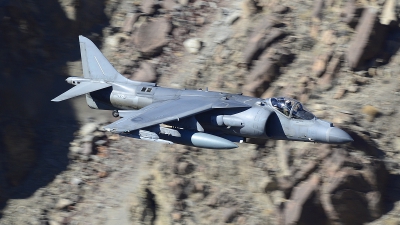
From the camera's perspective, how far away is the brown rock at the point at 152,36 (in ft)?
105

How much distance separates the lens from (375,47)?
27.8 metres

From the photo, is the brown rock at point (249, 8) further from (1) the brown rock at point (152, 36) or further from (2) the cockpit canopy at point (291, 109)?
(2) the cockpit canopy at point (291, 109)

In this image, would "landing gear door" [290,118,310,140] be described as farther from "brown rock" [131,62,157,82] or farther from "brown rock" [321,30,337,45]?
"brown rock" [131,62,157,82]

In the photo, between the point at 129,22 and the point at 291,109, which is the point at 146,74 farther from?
the point at 291,109

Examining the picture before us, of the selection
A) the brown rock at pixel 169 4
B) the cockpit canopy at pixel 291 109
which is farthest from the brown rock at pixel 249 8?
the cockpit canopy at pixel 291 109

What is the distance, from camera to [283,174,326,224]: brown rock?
79.9ft

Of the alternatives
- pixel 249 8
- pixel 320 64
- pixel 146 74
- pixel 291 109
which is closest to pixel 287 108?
pixel 291 109

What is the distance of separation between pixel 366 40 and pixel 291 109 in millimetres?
7719

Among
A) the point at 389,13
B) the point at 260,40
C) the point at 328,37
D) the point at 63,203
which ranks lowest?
the point at 63,203

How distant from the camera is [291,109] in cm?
2172

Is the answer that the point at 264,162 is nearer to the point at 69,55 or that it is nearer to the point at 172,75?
the point at 172,75

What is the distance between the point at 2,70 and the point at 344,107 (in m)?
16.4

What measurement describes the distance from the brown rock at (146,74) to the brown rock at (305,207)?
32.2 ft

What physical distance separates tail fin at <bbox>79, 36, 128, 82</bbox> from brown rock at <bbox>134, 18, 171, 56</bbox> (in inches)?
230
